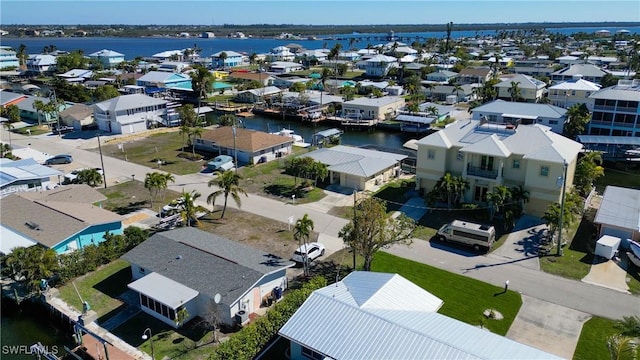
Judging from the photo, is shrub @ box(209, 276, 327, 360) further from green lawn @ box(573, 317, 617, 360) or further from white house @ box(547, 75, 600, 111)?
white house @ box(547, 75, 600, 111)

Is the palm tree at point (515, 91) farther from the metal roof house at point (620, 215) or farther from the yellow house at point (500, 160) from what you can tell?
the metal roof house at point (620, 215)

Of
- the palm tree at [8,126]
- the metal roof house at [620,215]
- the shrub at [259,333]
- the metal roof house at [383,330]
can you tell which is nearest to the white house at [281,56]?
the palm tree at [8,126]

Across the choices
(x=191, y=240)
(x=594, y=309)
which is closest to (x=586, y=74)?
(x=594, y=309)

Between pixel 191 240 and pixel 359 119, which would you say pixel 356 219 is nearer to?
pixel 191 240

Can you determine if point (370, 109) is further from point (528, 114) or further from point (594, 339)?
point (594, 339)

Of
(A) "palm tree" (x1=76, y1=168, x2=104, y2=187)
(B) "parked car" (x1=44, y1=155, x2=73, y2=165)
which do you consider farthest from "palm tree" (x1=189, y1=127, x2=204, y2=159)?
(B) "parked car" (x1=44, y1=155, x2=73, y2=165)

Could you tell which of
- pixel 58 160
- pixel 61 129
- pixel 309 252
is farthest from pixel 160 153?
pixel 309 252
